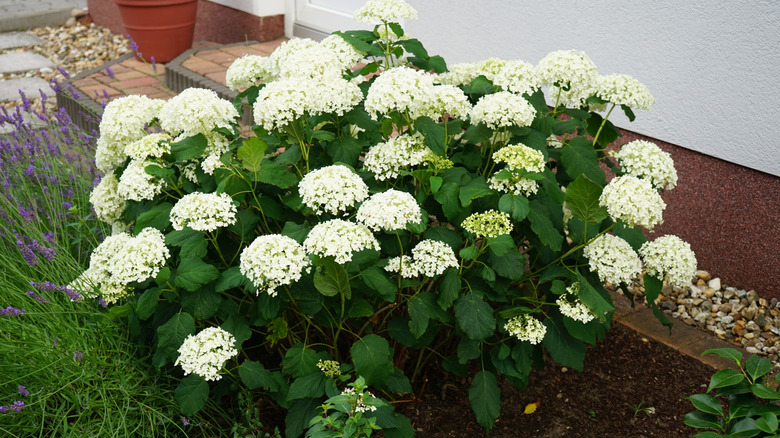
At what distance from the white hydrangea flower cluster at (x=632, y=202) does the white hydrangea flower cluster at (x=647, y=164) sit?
0.30 metres

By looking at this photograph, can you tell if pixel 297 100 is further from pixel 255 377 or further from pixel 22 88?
pixel 22 88

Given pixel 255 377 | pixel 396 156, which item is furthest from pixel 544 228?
pixel 255 377

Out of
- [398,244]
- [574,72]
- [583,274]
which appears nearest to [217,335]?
[398,244]

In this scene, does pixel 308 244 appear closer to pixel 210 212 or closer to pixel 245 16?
pixel 210 212

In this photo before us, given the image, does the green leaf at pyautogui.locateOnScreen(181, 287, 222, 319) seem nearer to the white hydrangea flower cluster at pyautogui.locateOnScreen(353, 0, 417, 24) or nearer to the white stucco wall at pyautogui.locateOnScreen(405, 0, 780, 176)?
the white hydrangea flower cluster at pyautogui.locateOnScreen(353, 0, 417, 24)

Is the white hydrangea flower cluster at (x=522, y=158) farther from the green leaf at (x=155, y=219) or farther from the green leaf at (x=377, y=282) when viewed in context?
the green leaf at (x=155, y=219)

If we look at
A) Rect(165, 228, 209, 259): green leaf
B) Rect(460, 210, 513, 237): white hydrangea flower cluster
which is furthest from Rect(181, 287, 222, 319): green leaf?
Rect(460, 210, 513, 237): white hydrangea flower cluster

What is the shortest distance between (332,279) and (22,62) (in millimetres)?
6490

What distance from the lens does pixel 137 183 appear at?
7.43 feet

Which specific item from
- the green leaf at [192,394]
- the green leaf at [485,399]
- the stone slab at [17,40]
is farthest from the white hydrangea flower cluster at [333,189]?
the stone slab at [17,40]

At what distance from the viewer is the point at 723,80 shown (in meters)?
3.31

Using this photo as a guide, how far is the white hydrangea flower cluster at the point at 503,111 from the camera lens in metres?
2.13

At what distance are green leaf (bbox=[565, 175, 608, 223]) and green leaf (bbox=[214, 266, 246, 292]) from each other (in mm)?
988

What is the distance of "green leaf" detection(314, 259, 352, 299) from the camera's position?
1957 millimetres
